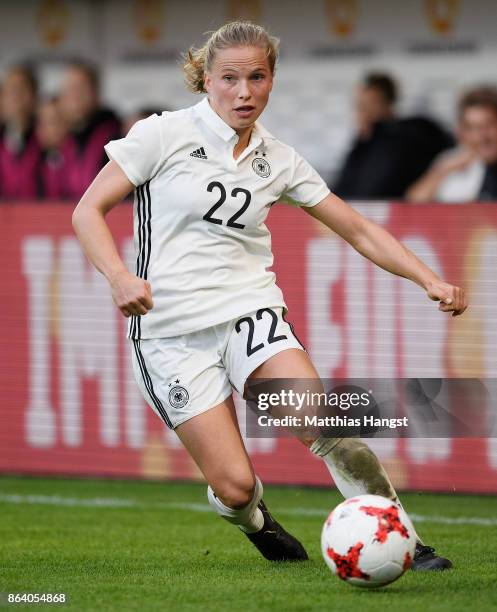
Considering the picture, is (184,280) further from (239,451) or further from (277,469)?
(277,469)

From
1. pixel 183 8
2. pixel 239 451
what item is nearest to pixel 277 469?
pixel 239 451

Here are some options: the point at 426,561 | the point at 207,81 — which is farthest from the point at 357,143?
the point at 426,561

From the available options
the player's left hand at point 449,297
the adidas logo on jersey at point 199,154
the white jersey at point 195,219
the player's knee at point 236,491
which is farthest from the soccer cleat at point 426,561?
the adidas logo on jersey at point 199,154

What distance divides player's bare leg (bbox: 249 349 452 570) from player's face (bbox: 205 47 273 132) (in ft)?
3.32

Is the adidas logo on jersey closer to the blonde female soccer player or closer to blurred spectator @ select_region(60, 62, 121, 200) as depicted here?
the blonde female soccer player

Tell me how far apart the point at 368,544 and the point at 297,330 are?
170 inches

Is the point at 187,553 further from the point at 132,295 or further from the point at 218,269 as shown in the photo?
the point at 132,295

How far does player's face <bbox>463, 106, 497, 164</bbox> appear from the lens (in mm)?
10391

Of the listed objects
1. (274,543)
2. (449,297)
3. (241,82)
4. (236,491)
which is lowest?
(274,543)

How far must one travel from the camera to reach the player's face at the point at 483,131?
34.1ft

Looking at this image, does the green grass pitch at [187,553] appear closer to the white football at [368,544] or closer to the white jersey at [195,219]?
the white football at [368,544]

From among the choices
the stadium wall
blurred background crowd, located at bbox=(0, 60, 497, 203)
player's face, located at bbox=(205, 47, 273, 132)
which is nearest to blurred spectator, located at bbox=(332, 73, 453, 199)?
blurred background crowd, located at bbox=(0, 60, 497, 203)

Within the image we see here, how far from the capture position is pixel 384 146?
1152 cm

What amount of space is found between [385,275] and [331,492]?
1456 mm
